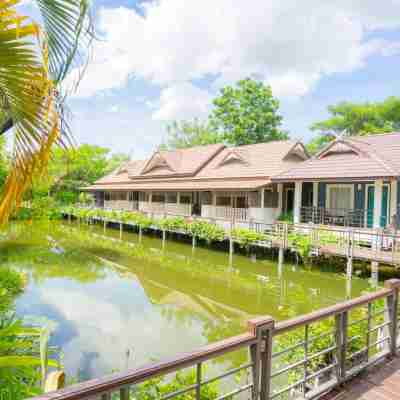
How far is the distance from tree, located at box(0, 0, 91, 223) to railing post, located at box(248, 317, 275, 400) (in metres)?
1.89

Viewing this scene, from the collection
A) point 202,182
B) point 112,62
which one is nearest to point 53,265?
point 202,182

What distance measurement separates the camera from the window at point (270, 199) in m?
18.3

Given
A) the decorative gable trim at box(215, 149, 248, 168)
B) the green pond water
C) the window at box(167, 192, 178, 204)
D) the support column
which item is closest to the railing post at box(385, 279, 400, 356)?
the green pond water

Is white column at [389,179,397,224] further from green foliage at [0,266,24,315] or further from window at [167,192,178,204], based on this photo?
window at [167,192,178,204]

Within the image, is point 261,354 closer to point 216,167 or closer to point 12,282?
point 12,282

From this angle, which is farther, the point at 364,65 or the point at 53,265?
the point at 364,65

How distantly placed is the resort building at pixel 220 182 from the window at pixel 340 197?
102 inches

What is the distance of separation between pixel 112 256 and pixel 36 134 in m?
15.5

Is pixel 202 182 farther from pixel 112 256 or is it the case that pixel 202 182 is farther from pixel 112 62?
pixel 112 62

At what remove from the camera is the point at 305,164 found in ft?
52.7

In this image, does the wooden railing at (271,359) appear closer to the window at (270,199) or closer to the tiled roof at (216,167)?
the tiled roof at (216,167)

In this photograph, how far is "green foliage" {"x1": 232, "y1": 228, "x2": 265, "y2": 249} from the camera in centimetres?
1445

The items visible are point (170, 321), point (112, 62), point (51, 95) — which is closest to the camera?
point (51, 95)

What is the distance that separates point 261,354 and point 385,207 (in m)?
13.2
